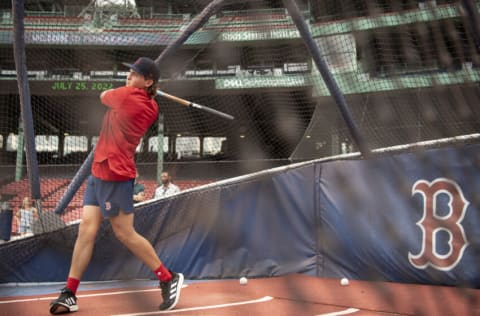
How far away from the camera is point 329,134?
4953mm

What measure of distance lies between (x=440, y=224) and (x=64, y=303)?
2922 millimetres

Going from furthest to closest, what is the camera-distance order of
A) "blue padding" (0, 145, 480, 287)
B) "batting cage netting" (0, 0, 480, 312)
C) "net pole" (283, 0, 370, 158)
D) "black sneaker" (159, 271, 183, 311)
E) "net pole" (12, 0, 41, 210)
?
1. "net pole" (12, 0, 41, 210)
2. "net pole" (283, 0, 370, 158)
3. "blue padding" (0, 145, 480, 287)
4. "batting cage netting" (0, 0, 480, 312)
5. "black sneaker" (159, 271, 183, 311)

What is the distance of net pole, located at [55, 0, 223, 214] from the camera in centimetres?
453

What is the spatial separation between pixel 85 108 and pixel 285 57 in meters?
4.45

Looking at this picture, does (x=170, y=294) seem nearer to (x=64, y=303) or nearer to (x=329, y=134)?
(x=64, y=303)

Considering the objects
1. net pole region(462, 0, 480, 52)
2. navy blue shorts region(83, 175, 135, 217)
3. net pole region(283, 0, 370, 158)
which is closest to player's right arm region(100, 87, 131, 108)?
navy blue shorts region(83, 175, 135, 217)

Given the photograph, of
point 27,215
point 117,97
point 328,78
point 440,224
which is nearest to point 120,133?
point 117,97

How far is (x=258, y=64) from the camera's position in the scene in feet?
22.2

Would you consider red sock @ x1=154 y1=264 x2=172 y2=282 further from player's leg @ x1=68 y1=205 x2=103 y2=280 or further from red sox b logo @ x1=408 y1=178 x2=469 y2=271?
red sox b logo @ x1=408 y1=178 x2=469 y2=271

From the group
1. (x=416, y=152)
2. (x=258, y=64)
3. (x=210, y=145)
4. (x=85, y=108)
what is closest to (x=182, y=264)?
(x=416, y=152)

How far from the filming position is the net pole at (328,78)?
4.02 m

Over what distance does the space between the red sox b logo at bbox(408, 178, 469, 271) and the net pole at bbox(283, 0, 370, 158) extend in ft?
2.15

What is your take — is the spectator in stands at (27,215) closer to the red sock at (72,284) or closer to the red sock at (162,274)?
the red sock at (72,284)

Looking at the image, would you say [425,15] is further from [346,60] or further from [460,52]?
[346,60]
